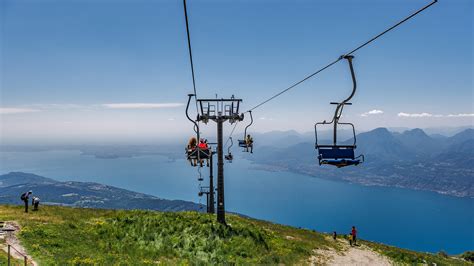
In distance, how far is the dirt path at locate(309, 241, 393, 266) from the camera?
23.6 m

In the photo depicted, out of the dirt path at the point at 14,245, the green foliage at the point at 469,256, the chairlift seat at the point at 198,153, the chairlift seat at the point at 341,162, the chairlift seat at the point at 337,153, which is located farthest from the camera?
the green foliage at the point at 469,256

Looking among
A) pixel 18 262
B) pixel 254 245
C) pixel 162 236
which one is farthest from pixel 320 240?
pixel 18 262

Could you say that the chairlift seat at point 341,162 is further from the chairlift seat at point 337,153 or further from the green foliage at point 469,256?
the green foliage at point 469,256

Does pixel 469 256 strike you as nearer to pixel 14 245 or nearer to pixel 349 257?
pixel 349 257

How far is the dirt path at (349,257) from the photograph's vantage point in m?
23.6

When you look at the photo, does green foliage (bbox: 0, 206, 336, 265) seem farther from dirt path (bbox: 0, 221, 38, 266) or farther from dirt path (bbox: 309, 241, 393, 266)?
dirt path (bbox: 309, 241, 393, 266)

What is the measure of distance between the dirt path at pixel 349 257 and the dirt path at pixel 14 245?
62.4 feet

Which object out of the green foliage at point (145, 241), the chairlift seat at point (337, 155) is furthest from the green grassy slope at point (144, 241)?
the chairlift seat at point (337, 155)

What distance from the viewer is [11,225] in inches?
754

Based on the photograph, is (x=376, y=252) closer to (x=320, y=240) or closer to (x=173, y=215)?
(x=320, y=240)

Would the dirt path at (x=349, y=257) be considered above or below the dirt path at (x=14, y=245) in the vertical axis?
below

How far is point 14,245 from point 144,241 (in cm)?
746

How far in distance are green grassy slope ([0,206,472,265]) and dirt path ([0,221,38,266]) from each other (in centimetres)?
34

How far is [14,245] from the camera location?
51.6 ft
